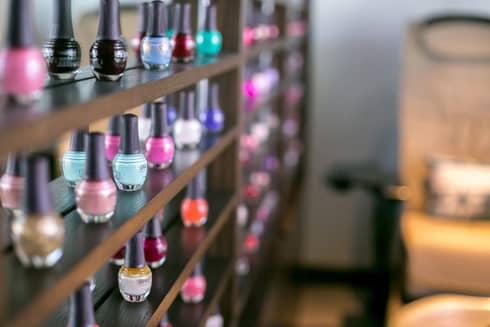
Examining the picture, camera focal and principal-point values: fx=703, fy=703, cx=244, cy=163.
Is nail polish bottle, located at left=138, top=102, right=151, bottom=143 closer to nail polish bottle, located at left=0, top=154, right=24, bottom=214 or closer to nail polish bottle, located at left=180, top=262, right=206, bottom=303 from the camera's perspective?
nail polish bottle, located at left=180, top=262, right=206, bottom=303

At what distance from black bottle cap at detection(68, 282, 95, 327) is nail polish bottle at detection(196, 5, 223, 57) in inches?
26.7

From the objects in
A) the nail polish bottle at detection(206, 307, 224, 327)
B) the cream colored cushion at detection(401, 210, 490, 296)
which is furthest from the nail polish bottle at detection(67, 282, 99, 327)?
the cream colored cushion at detection(401, 210, 490, 296)

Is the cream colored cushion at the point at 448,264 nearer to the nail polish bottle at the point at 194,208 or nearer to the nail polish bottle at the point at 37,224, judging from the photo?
the nail polish bottle at the point at 194,208

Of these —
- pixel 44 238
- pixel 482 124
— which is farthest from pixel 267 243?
pixel 44 238

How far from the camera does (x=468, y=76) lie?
296 cm

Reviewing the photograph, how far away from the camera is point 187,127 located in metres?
1.37

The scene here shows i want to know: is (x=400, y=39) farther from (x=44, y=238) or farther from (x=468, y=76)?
(x=44, y=238)

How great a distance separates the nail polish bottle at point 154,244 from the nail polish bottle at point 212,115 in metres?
0.36

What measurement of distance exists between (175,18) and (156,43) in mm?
232

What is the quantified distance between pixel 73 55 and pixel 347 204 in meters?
2.76

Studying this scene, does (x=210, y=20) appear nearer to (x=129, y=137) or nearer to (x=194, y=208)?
(x=194, y=208)

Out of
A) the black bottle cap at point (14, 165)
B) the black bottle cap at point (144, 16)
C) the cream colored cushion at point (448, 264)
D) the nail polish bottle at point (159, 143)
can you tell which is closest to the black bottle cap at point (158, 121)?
the nail polish bottle at point (159, 143)

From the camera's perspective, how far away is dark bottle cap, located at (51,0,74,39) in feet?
2.86

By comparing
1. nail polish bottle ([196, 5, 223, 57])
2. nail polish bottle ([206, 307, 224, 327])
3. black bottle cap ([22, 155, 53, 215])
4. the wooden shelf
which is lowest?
nail polish bottle ([206, 307, 224, 327])
